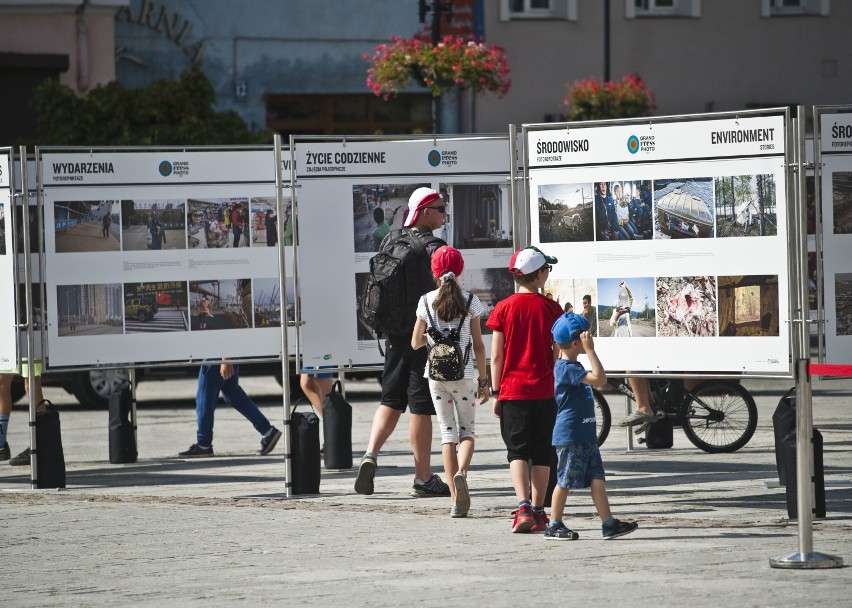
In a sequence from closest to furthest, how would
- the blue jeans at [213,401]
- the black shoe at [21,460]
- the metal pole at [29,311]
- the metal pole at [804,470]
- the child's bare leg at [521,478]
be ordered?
1. the metal pole at [804,470]
2. the child's bare leg at [521,478]
3. the metal pole at [29,311]
4. the black shoe at [21,460]
5. the blue jeans at [213,401]

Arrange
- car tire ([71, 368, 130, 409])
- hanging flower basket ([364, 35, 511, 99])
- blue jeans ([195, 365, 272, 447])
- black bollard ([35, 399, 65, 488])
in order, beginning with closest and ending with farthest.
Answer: black bollard ([35, 399, 65, 488]), blue jeans ([195, 365, 272, 447]), car tire ([71, 368, 130, 409]), hanging flower basket ([364, 35, 511, 99])

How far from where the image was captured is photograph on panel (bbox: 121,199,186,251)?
12719 mm

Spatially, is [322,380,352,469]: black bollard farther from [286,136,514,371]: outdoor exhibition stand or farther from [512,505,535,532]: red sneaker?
[512,505,535,532]: red sneaker

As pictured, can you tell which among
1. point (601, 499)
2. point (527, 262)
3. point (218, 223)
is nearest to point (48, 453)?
point (218, 223)

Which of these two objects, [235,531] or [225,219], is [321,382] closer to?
[225,219]

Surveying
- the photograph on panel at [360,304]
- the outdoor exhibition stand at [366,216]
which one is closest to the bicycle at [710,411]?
the outdoor exhibition stand at [366,216]

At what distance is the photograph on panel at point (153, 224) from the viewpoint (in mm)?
12719

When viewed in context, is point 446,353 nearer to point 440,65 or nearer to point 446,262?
point 446,262

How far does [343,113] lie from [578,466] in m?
23.1

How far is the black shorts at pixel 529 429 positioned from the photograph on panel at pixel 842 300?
2076 millimetres

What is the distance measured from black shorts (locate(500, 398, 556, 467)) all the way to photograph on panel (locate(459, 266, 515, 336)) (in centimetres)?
241

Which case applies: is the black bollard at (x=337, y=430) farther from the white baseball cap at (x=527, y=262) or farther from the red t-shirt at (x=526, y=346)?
the white baseball cap at (x=527, y=262)

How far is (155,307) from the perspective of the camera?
1288 cm

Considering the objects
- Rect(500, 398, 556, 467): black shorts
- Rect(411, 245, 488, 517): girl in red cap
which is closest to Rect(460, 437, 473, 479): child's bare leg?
Rect(411, 245, 488, 517): girl in red cap
